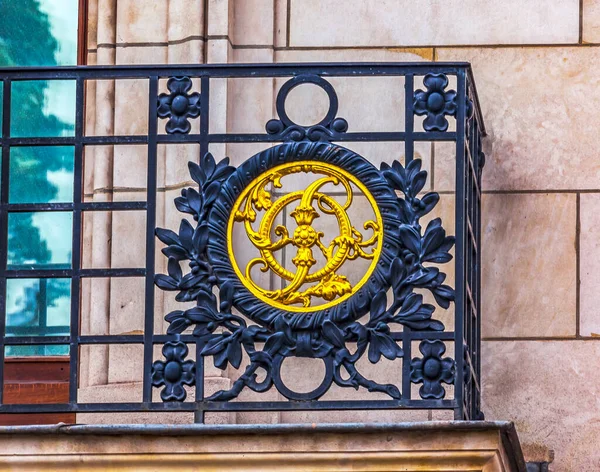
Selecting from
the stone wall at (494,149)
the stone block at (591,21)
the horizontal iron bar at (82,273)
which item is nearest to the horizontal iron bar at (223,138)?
the horizontal iron bar at (82,273)

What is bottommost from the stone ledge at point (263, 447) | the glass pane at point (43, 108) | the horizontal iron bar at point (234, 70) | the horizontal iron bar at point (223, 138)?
the stone ledge at point (263, 447)

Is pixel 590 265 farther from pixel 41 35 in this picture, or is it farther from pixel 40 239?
pixel 41 35

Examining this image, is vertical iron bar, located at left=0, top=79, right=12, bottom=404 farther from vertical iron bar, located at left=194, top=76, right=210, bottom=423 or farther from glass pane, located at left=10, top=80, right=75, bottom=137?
glass pane, located at left=10, top=80, right=75, bottom=137

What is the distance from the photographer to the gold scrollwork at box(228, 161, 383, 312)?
8.45 meters

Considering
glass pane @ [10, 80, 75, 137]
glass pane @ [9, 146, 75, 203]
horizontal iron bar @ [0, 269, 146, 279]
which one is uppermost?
glass pane @ [10, 80, 75, 137]

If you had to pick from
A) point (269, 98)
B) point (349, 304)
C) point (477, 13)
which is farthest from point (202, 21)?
point (349, 304)

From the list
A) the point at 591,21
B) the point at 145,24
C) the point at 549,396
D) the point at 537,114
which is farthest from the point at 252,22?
the point at 549,396

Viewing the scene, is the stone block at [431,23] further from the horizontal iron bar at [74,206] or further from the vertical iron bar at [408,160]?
the horizontal iron bar at [74,206]

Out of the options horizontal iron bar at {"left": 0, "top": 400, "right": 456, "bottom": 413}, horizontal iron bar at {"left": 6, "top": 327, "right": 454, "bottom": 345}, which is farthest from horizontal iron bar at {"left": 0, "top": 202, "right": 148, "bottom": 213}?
horizontal iron bar at {"left": 0, "top": 400, "right": 456, "bottom": 413}

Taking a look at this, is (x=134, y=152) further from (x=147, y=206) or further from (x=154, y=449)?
(x=154, y=449)

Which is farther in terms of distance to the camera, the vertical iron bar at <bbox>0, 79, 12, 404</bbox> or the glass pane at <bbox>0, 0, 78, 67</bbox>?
the glass pane at <bbox>0, 0, 78, 67</bbox>

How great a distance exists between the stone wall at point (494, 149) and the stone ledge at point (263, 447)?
1.01m

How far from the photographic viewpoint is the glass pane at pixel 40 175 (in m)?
9.73

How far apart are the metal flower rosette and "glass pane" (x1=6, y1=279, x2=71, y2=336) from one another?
119cm
